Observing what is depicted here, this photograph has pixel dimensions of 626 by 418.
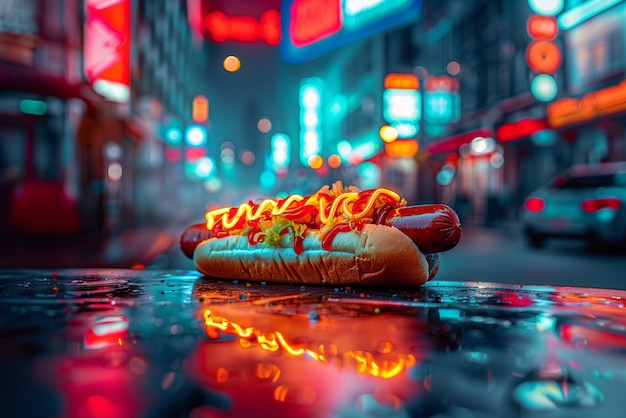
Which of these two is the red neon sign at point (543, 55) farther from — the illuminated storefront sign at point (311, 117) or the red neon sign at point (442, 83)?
the illuminated storefront sign at point (311, 117)

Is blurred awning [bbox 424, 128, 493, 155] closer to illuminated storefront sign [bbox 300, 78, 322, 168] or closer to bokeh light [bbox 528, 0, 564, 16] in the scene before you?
bokeh light [bbox 528, 0, 564, 16]

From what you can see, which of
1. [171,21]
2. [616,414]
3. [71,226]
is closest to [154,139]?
[171,21]

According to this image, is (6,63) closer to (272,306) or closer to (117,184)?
(117,184)

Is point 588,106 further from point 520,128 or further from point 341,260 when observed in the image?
point 341,260

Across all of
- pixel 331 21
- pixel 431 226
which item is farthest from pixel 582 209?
pixel 431 226

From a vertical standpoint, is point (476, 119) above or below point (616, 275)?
above
